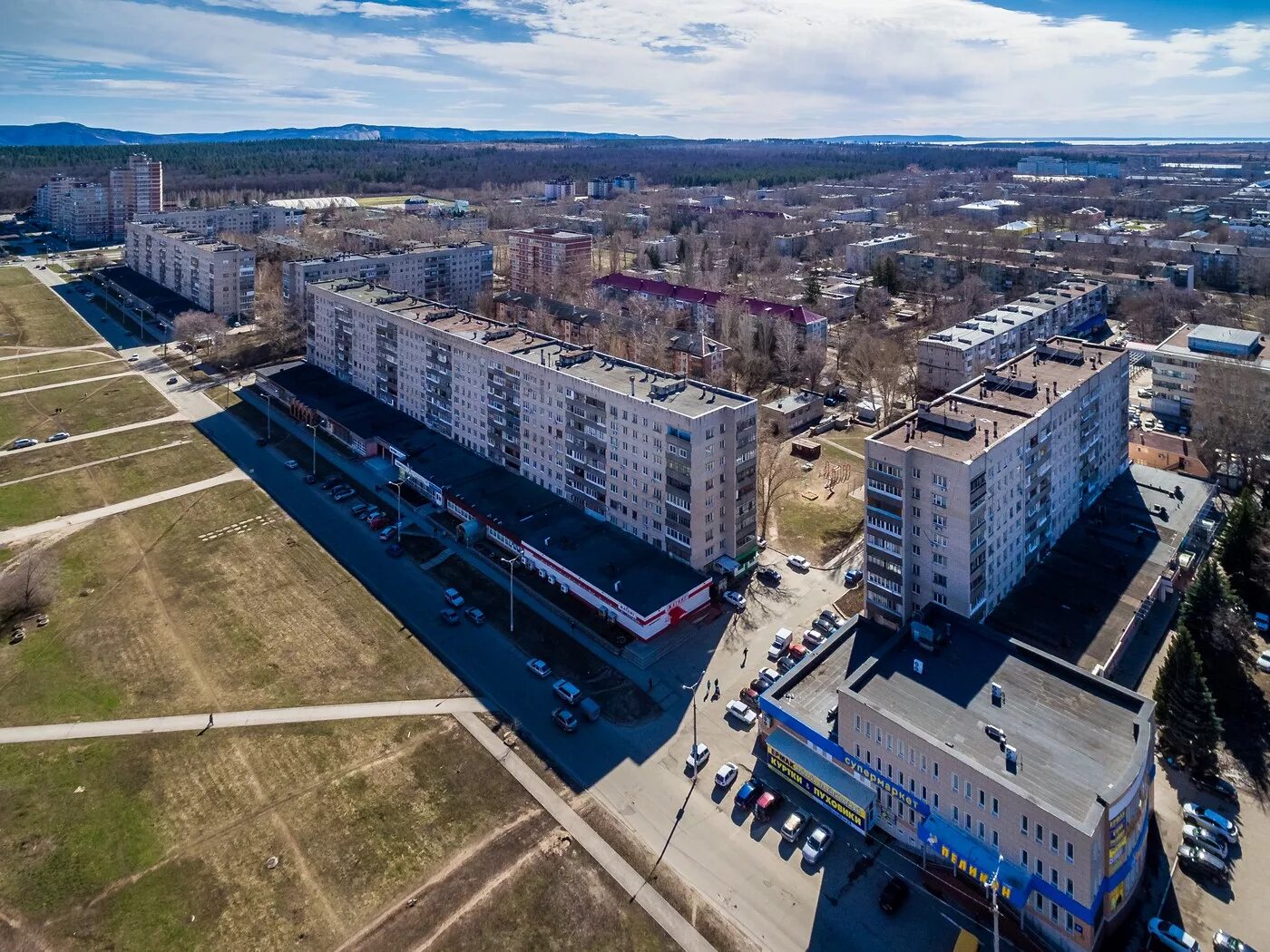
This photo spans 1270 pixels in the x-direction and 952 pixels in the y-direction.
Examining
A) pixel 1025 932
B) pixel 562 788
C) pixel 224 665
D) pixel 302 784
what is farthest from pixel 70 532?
pixel 1025 932

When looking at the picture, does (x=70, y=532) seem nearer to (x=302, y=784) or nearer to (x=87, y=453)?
(x=87, y=453)

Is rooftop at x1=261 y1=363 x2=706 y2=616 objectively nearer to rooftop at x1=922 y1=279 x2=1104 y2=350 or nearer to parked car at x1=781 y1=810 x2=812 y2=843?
parked car at x1=781 y1=810 x2=812 y2=843

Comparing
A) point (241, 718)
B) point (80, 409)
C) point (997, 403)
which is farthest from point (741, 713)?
point (80, 409)

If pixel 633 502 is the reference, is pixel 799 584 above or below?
below

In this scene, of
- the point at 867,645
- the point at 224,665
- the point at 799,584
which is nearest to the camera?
the point at 867,645

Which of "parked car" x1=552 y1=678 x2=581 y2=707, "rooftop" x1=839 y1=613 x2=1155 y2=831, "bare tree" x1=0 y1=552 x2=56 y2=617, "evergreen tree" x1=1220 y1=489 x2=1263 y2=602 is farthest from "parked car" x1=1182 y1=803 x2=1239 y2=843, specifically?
"bare tree" x1=0 y1=552 x2=56 y2=617

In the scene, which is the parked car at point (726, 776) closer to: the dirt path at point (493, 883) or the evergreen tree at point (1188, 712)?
the dirt path at point (493, 883)

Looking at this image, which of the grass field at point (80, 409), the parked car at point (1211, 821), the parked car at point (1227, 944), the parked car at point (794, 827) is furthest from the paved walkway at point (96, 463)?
the parked car at point (1227, 944)

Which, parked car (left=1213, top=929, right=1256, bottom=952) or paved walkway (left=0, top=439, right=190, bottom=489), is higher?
paved walkway (left=0, top=439, right=190, bottom=489)
